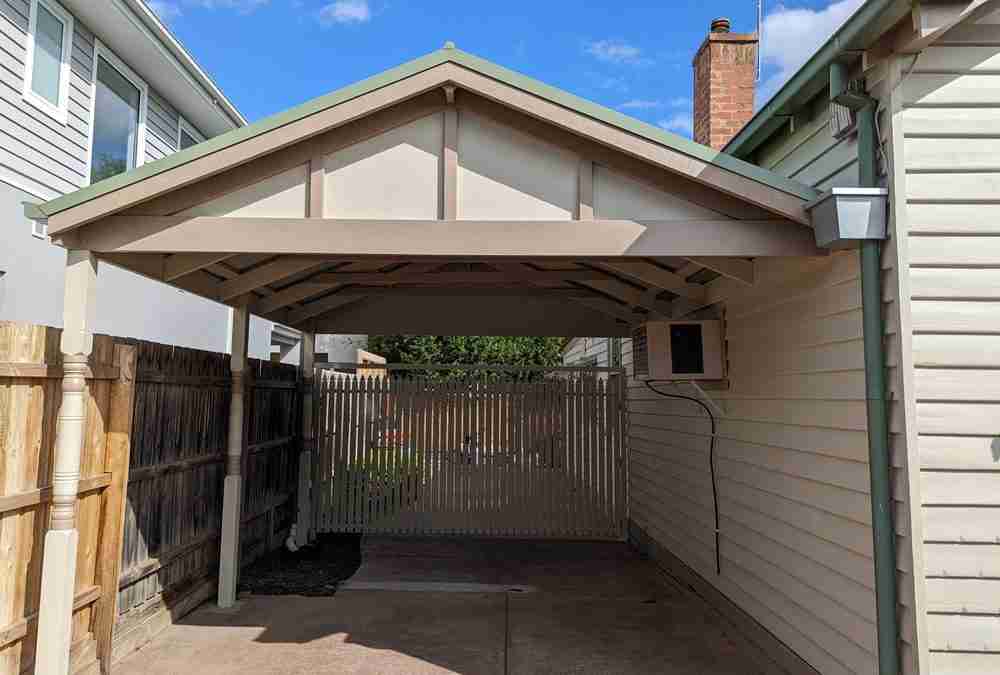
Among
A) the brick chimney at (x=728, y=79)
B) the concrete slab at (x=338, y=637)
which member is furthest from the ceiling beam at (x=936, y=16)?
the brick chimney at (x=728, y=79)

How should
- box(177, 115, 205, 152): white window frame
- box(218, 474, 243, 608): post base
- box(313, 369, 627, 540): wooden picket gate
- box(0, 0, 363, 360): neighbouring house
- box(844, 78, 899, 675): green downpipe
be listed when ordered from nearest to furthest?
1. box(844, 78, 899, 675): green downpipe
2. box(218, 474, 243, 608): post base
3. box(0, 0, 363, 360): neighbouring house
4. box(313, 369, 627, 540): wooden picket gate
5. box(177, 115, 205, 152): white window frame

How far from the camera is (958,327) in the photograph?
3164 mm

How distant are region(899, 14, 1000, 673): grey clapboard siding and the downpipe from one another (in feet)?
0.46

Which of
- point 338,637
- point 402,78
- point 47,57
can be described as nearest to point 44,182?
point 47,57

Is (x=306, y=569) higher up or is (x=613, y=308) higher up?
(x=613, y=308)

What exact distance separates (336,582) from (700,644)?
3.36 m

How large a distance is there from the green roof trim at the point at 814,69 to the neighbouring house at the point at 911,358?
0.04 ft

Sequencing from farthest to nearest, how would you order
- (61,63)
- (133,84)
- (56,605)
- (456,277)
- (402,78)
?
(133,84) → (61,63) → (456,277) → (402,78) → (56,605)

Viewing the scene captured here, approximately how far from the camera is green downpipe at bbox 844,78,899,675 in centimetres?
314

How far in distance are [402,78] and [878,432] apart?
118 inches

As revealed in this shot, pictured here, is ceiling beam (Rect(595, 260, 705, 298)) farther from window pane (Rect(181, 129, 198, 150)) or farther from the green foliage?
the green foliage

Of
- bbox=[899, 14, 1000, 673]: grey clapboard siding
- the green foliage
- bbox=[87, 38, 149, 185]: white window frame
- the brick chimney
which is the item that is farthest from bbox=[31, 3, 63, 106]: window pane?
the green foliage

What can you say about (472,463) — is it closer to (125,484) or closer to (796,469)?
(125,484)

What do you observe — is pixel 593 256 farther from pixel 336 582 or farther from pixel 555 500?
pixel 555 500
